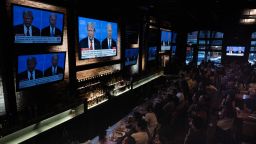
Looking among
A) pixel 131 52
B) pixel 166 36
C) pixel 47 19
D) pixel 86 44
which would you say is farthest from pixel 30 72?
pixel 166 36

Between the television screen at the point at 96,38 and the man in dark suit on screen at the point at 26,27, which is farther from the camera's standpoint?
the television screen at the point at 96,38

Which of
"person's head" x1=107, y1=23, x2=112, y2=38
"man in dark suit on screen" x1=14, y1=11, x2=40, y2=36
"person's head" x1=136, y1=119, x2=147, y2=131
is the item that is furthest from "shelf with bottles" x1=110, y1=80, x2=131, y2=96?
"man in dark suit on screen" x1=14, y1=11, x2=40, y2=36

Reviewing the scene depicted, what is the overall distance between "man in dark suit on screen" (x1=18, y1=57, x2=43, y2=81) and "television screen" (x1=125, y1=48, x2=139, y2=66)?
11.7ft

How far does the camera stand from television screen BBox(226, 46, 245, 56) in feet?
45.9

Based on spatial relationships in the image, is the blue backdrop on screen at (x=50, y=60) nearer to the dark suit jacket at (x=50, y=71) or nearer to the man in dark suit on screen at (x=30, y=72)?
the dark suit jacket at (x=50, y=71)

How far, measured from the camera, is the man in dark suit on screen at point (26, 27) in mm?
3209

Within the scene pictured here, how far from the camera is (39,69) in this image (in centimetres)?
367

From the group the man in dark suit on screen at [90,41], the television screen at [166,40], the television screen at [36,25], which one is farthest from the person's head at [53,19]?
the television screen at [166,40]

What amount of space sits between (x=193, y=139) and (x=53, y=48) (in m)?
3.37

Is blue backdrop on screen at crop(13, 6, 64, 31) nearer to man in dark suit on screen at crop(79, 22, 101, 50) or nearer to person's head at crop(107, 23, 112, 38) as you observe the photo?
man in dark suit on screen at crop(79, 22, 101, 50)

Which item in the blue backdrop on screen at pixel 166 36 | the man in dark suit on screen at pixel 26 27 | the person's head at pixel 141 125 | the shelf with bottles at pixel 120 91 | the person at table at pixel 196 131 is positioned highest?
the blue backdrop on screen at pixel 166 36

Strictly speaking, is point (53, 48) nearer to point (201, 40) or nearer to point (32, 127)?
point (32, 127)

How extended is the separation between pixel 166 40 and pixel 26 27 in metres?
7.84

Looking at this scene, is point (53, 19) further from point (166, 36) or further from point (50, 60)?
point (166, 36)
